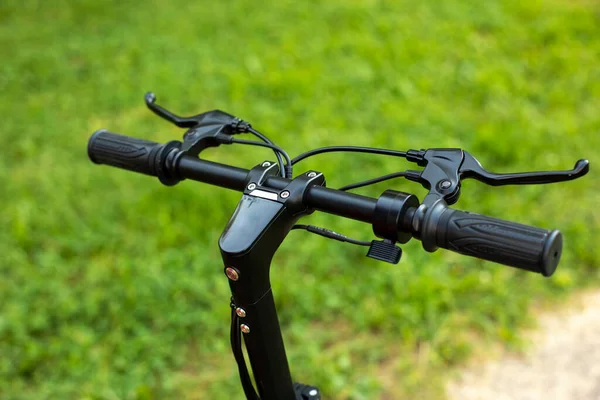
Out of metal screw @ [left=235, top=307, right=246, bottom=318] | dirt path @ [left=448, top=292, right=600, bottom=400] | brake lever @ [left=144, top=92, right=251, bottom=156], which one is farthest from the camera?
dirt path @ [left=448, top=292, right=600, bottom=400]

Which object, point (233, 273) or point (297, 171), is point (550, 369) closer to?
point (297, 171)

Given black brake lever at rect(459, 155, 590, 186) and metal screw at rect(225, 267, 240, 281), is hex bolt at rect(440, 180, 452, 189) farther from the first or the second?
metal screw at rect(225, 267, 240, 281)

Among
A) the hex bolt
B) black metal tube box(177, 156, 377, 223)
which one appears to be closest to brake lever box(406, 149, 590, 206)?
the hex bolt

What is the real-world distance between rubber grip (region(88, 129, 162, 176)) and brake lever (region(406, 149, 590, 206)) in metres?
0.62

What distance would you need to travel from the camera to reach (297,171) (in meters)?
3.95

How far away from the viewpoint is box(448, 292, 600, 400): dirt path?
9.61ft

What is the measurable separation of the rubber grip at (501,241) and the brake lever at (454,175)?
0.23 feet

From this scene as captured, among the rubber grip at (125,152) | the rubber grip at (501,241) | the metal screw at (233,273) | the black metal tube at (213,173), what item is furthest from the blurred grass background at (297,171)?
the rubber grip at (501,241)

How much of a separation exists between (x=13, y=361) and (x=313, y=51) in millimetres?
4104

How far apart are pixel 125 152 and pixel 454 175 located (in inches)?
31.9

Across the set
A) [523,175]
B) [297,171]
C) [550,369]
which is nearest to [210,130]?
[523,175]

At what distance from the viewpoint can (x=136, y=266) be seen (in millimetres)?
3727

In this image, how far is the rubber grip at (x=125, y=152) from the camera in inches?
58.6

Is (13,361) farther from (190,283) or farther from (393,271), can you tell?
(393,271)
